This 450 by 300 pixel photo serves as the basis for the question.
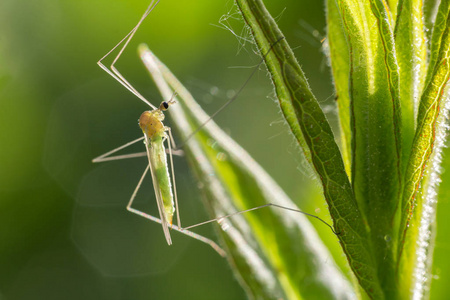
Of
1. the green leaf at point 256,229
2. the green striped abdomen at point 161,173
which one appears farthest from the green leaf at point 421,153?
the green striped abdomen at point 161,173

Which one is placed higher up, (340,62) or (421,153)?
(340,62)

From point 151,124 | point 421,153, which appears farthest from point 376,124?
point 151,124

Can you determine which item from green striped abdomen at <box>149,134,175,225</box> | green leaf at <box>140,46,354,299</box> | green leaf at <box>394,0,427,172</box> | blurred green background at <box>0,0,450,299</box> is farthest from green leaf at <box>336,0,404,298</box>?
blurred green background at <box>0,0,450,299</box>

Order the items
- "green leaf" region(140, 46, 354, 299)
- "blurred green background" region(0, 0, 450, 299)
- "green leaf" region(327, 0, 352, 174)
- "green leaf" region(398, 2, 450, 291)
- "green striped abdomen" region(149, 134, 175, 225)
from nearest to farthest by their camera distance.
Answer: "green leaf" region(398, 2, 450, 291) → "green leaf" region(327, 0, 352, 174) → "green leaf" region(140, 46, 354, 299) → "green striped abdomen" region(149, 134, 175, 225) → "blurred green background" region(0, 0, 450, 299)

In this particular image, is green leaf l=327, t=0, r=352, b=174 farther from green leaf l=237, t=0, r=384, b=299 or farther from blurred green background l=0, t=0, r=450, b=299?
blurred green background l=0, t=0, r=450, b=299

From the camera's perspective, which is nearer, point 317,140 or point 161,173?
point 317,140

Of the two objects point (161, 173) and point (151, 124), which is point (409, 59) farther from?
point (151, 124)

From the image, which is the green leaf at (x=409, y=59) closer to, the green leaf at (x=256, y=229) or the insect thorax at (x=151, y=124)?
the green leaf at (x=256, y=229)
